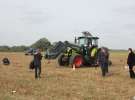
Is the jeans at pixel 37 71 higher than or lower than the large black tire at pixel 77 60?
lower

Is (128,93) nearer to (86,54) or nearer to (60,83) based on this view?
(60,83)

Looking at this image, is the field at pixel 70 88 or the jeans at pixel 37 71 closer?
the field at pixel 70 88

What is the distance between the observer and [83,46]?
96.8 feet

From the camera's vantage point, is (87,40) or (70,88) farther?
(87,40)

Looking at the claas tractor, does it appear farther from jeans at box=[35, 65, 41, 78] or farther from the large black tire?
jeans at box=[35, 65, 41, 78]

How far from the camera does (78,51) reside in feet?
96.2

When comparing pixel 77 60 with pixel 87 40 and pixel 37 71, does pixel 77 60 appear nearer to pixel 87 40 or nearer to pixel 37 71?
pixel 87 40

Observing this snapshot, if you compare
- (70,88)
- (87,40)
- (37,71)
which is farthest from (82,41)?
(70,88)

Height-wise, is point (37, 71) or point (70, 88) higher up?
point (37, 71)

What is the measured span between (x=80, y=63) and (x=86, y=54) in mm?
1042

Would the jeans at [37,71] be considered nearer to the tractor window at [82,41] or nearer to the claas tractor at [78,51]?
the claas tractor at [78,51]

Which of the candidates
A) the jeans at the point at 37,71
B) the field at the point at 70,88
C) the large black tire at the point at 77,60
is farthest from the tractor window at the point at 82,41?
the jeans at the point at 37,71

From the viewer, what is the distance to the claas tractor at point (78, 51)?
94.9 feet

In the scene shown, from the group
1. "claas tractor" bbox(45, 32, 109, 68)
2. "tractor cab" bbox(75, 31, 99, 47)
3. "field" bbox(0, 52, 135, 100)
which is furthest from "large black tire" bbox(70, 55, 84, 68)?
"field" bbox(0, 52, 135, 100)
